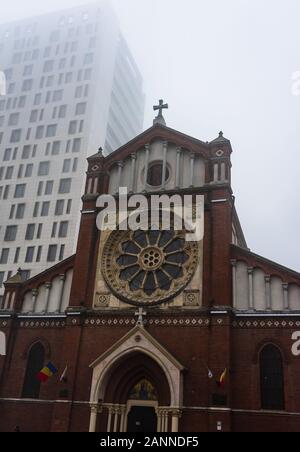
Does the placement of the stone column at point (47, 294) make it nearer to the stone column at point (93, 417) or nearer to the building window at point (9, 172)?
the stone column at point (93, 417)

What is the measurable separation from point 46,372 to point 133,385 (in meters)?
4.28

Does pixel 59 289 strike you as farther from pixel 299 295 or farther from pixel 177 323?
pixel 299 295

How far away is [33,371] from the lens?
82.0 ft

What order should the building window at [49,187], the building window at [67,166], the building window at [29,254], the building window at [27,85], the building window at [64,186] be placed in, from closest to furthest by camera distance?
the building window at [29,254] < the building window at [64,186] < the building window at [49,187] < the building window at [67,166] < the building window at [27,85]

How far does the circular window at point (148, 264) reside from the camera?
78.9 ft

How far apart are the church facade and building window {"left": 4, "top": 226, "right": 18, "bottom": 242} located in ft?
93.9

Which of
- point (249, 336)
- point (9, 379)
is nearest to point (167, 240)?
point (249, 336)

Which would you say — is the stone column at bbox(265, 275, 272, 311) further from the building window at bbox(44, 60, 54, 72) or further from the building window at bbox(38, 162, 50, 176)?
the building window at bbox(44, 60, 54, 72)

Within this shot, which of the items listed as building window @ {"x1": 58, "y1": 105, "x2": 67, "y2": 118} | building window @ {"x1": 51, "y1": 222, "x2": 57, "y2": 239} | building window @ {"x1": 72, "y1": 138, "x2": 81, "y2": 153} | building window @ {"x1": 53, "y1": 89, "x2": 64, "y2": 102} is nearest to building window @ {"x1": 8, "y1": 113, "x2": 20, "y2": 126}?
building window @ {"x1": 53, "y1": 89, "x2": 64, "y2": 102}

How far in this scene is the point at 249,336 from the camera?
2209 cm

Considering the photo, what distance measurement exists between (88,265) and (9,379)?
23.8 ft

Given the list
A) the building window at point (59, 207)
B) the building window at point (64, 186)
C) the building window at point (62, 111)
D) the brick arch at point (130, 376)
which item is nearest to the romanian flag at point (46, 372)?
the brick arch at point (130, 376)

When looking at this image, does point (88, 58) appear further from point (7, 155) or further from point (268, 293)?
point (268, 293)
